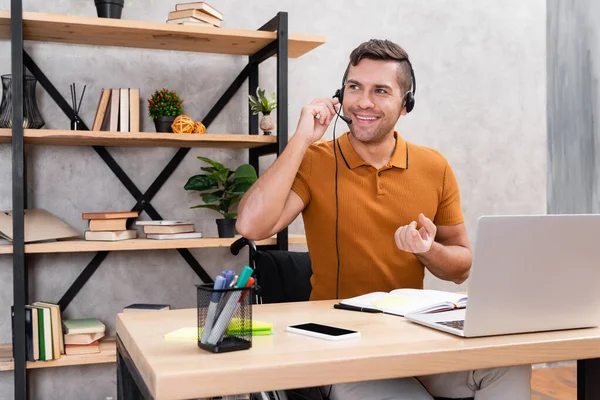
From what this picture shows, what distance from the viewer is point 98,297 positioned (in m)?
3.18

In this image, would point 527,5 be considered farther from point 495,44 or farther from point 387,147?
point 387,147

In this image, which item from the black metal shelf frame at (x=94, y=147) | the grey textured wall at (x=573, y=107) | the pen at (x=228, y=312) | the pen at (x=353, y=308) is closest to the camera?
the pen at (x=228, y=312)

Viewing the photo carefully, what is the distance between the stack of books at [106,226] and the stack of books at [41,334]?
355 millimetres

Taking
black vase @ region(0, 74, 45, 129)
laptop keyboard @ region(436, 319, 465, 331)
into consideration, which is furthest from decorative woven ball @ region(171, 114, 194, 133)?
laptop keyboard @ region(436, 319, 465, 331)

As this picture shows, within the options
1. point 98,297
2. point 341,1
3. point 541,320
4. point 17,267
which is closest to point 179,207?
point 98,297

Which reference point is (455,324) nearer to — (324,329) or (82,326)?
(324,329)

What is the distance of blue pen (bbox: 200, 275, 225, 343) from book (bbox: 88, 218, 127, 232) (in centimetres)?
187

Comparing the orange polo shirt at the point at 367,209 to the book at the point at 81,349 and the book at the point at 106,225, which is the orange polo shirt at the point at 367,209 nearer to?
the book at the point at 106,225

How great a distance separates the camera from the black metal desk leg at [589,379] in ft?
4.52

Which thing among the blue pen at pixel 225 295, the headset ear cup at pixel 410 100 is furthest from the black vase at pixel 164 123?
the blue pen at pixel 225 295

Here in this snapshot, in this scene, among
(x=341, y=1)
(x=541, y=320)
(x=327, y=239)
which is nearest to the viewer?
(x=541, y=320)

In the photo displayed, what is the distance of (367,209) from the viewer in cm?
202

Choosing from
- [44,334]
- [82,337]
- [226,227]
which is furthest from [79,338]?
[226,227]

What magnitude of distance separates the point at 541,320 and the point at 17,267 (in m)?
2.09
